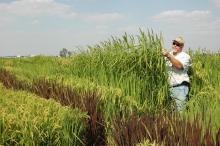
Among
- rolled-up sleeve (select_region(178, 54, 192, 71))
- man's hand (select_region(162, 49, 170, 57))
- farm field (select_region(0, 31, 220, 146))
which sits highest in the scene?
man's hand (select_region(162, 49, 170, 57))

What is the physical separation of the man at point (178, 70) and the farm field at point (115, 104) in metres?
0.17

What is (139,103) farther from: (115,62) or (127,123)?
(127,123)

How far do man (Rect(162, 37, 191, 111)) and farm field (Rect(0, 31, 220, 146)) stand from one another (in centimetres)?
17

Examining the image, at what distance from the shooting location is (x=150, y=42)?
9.95 metres

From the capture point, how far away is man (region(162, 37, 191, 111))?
911cm

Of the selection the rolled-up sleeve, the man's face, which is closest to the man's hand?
the man's face

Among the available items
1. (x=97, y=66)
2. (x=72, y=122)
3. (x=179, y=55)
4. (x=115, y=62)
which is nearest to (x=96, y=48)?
(x=97, y=66)

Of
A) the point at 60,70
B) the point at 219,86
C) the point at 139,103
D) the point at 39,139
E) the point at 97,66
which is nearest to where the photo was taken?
the point at 39,139

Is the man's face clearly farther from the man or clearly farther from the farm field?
the farm field

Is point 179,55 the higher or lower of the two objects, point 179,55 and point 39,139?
the higher

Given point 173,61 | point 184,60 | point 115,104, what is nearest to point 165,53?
point 173,61

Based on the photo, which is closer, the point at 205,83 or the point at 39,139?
the point at 39,139

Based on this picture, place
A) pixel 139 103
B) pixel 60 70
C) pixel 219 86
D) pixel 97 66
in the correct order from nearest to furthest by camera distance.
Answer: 1. pixel 139 103
2. pixel 219 86
3. pixel 97 66
4. pixel 60 70

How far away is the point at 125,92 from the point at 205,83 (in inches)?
75.3
